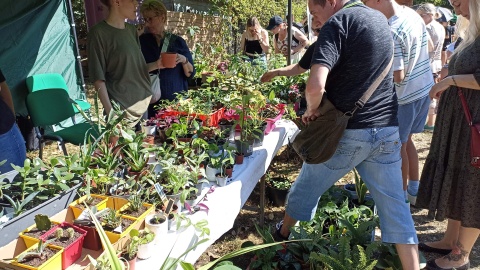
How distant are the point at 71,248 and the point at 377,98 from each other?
1.45 meters

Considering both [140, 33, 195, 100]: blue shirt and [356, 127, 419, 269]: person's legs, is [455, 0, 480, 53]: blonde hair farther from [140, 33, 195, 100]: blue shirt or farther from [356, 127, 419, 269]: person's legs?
[140, 33, 195, 100]: blue shirt

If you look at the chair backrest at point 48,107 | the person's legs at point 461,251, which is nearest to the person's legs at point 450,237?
the person's legs at point 461,251

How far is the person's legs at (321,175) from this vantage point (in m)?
1.85

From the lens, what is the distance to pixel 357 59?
170cm

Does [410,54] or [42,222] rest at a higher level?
[410,54]

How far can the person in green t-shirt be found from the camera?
2357 millimetres

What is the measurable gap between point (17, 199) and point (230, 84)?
193cm

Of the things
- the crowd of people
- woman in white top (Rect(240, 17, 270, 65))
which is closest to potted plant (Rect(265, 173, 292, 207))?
the crowd of people

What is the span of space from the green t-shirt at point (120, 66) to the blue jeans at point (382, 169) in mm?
1229

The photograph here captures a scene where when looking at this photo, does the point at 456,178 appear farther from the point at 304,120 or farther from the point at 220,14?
the point at 220,14

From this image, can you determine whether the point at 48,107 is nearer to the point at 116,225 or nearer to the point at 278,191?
the point at 278,191

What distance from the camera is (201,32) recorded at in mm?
9398

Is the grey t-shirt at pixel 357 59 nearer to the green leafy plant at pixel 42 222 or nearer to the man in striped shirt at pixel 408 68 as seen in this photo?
the man in striped shirt at pixel 408 68

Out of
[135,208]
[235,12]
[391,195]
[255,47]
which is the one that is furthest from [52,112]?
[235,12]
